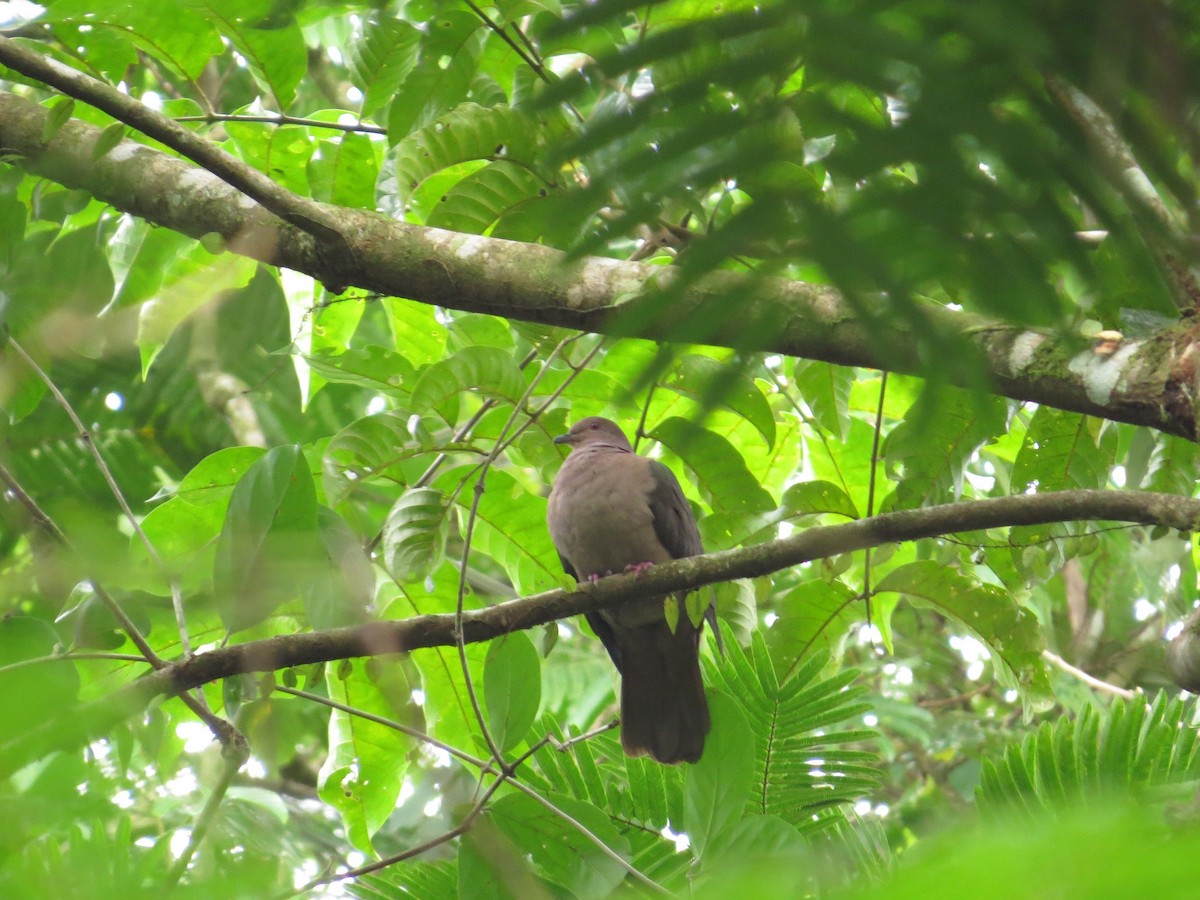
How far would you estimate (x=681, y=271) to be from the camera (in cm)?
87

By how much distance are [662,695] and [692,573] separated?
1.34 metres

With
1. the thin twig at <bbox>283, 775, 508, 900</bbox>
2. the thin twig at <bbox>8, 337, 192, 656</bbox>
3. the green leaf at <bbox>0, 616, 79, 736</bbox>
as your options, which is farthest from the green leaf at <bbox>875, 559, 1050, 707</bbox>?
the green leaf at <bbox>0, 616, 79, 736</bbox>

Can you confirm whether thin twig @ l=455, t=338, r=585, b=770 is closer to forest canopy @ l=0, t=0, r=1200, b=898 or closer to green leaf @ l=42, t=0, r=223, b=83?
forest canopy @ l=0, t=0, r=1200, b=898

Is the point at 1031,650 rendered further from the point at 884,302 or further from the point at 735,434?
the point at 884,302

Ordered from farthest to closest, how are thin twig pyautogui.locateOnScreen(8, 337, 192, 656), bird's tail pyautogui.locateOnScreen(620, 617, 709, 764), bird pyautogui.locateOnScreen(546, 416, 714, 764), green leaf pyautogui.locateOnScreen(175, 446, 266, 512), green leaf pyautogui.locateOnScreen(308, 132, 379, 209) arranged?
bird pyautogui.locateOnScreen(546, 416, 714, 764), bird's tail pyautogui.locateOnScreen(620, 617, 709, 764), green leaf pyautogui.locateOnScreen(308, 132, 379, 209), green leaf pyautogui.locateOnScreen(175, 446, 266, 512), thin twig pyautogui.locateOnScreen(8, 337, 192, 656)

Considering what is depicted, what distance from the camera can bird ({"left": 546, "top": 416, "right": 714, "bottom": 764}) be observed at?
421 cm

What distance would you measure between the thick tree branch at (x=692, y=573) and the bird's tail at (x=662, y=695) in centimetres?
99

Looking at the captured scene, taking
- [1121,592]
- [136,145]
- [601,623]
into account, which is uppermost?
[136,145]

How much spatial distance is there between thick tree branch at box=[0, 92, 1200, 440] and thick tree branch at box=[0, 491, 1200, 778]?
0.21 m

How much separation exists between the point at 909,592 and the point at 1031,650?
0.39m

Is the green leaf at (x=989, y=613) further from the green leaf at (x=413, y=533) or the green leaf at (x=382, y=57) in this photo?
the green leaf at (x=382, y=57)

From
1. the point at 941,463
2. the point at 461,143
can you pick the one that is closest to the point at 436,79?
the point at 461,143

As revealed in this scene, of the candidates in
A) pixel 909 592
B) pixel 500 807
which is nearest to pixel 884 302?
pixel 500 807

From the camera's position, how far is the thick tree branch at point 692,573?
247cm
